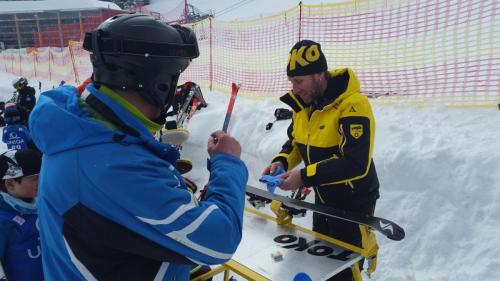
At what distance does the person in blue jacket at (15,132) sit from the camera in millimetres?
6078

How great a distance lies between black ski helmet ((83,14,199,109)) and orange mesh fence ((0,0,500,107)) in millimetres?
5420

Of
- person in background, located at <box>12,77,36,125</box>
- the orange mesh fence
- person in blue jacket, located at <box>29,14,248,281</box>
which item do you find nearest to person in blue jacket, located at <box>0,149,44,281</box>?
person in blue jacket, located at <box>29,14,248,281</box>

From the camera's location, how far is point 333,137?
8.20 ft

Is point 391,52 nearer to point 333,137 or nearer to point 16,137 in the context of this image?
point 333,137

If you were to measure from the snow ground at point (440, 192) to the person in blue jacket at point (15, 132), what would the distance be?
4.68m

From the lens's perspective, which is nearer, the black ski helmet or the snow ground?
the black ski helmet

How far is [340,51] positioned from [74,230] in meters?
8.58

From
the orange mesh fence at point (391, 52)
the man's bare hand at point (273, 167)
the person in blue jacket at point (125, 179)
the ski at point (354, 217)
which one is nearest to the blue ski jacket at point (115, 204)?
the person in blue jacket at point (125, 179)

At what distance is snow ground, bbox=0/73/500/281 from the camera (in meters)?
3.71

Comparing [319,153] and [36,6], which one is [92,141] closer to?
[319,153]

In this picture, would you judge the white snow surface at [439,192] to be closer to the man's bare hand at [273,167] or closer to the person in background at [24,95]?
the man's bare hand at [273,167]

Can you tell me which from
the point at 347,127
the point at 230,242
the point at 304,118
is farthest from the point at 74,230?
the point at 304,118

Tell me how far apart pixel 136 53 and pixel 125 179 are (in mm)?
395

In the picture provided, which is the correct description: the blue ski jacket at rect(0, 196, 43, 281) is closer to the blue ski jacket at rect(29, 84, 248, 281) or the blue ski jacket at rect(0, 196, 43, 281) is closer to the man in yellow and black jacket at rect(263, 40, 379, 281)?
the blue ski jacket at rect(29, 84, 248, 281)
